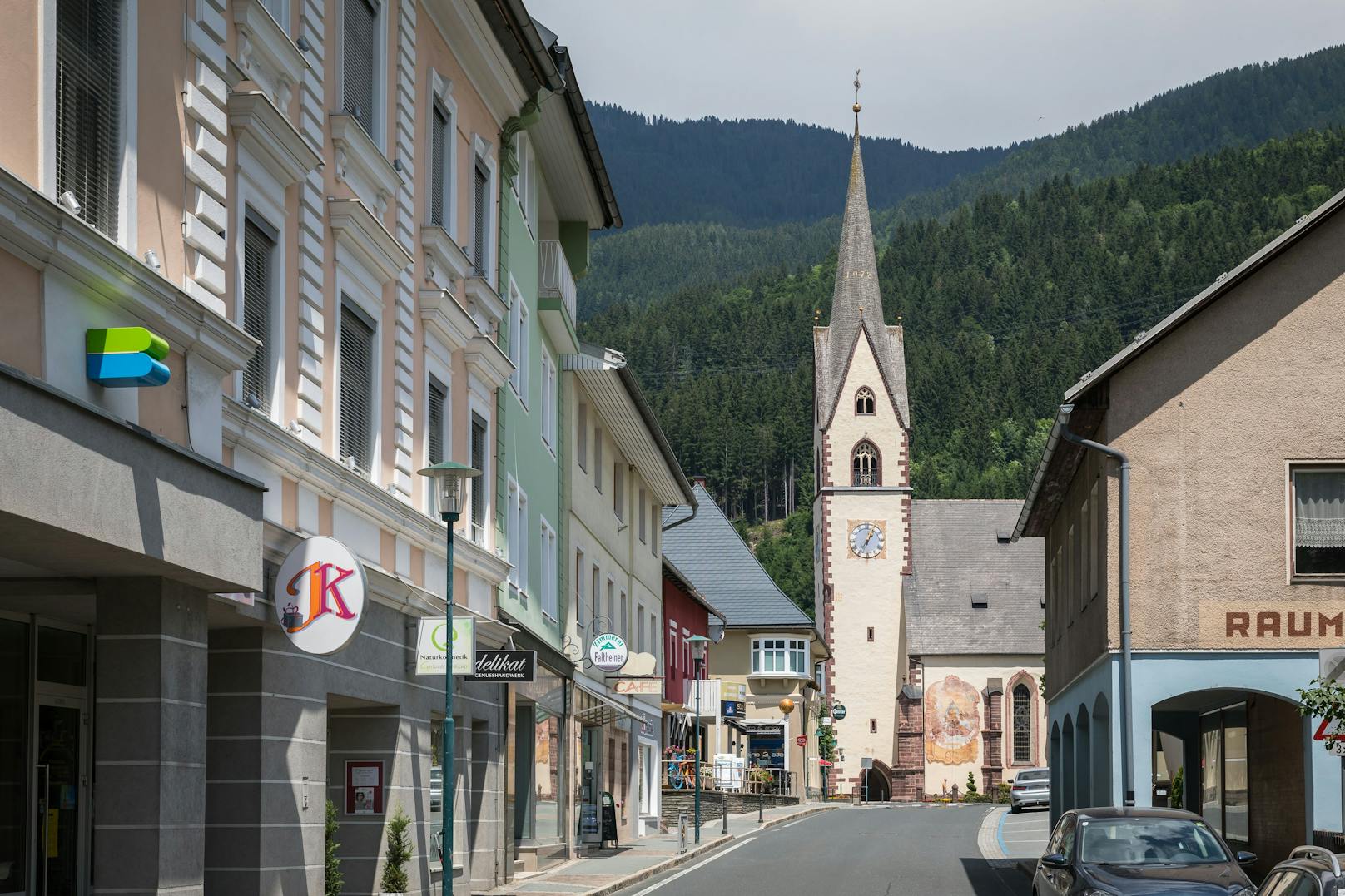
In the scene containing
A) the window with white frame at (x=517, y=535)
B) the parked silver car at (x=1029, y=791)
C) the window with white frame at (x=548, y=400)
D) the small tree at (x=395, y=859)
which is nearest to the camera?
the small tree at (x=395, y=859)

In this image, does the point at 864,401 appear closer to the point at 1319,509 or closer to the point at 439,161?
the point at 1319,509

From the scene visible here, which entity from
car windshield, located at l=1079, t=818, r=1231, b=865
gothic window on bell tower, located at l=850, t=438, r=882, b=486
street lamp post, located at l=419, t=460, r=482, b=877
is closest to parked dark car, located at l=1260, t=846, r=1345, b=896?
car windshield, located at l=1079, t=818, r=1231, b=865

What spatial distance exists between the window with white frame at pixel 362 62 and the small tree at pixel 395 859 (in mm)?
6780

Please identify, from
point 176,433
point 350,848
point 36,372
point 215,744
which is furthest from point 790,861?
point 36,372

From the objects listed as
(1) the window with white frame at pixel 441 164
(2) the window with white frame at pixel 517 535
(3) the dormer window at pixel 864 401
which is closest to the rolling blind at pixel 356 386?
(1) the window with white frame at pixel 441 164

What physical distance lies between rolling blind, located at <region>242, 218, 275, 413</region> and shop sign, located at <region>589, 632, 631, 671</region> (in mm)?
17534

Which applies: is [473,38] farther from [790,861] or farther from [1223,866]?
[790,861]

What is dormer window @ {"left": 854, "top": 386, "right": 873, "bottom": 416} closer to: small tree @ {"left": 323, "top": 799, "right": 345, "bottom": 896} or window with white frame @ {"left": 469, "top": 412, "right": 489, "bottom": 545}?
window with white frame @ {"left": 469, "top": 412, "right": 489, "bottom": 545}

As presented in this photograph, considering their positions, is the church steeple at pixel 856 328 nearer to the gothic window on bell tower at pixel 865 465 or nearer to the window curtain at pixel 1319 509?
the gothic window on bell tower at pixel 865 465

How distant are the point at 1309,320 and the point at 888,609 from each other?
226ft

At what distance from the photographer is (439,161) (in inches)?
826

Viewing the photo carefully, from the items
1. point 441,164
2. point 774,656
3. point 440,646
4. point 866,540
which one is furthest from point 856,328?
point 440,646

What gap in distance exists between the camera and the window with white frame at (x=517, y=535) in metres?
25.2

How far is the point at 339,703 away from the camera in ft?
59.0
